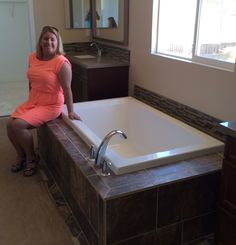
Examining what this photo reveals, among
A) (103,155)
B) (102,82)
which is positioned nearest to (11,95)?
(102,82)

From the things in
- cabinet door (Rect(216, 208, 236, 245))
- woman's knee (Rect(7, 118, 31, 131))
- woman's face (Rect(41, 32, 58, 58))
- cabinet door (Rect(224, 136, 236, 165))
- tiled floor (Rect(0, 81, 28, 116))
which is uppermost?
woman's face (Rect(41, 32, 58, 58))

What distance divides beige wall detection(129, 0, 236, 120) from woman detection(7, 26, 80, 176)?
0.83 metres

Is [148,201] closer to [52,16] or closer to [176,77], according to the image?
[176,77]

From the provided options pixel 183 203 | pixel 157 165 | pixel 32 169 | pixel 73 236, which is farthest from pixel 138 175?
pixel 32 169

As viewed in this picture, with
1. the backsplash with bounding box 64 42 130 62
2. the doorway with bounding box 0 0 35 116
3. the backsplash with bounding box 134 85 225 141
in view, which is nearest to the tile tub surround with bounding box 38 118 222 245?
the backsplash with bounding box 134 85 225 141

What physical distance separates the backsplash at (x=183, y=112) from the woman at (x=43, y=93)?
2.73 ft

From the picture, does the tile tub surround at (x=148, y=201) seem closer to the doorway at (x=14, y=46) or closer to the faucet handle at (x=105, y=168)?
the faucet handle at (x=105, y=168)

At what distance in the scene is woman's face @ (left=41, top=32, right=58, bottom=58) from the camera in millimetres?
2674

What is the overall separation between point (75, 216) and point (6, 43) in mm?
4625

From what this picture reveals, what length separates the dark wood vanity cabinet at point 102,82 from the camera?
3439 mm

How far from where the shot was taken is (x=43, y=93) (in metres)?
2.79

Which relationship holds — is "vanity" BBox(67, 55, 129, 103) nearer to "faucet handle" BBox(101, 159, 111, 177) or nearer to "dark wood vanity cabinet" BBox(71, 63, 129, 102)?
"dark wood vanity cabinet" BBox(71, 63, 129, 102)

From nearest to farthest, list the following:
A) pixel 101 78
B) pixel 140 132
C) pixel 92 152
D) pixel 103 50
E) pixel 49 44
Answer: pixel 92 152 → pixel 49 44 → pixel 140 132 → pixel 101 78 → pixel 103 50

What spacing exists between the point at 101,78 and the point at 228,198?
→ 208 centimetres
